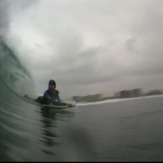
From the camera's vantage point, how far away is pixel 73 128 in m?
6.43

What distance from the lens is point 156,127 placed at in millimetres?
6887

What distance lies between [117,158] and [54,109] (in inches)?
147

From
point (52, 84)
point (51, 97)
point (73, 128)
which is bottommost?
point (73, 128)

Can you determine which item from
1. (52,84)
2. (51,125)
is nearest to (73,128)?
(51,125)

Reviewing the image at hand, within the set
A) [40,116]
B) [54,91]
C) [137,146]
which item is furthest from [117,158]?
[54,91]

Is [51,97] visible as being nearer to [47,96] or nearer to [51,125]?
[47,96]

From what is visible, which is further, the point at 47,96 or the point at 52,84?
the point at 47,96

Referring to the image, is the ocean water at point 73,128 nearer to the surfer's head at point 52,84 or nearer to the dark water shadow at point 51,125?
the dark water shadow at point 51,125

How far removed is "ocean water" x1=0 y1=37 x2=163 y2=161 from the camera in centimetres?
473

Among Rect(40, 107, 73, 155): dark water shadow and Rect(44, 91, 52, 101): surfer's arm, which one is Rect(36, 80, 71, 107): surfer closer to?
Rect(44, 91, 52, 101): surfer's arm

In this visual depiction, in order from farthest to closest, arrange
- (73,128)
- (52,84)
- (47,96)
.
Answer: (47,96)
(52,84)
(73,128)

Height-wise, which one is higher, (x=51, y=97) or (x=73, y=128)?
(x=51, y=97)

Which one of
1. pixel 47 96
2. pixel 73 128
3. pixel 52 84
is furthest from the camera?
pixel 47 96

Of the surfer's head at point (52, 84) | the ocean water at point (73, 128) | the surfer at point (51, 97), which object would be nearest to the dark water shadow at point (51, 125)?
the ocean water at point (73, 128)
